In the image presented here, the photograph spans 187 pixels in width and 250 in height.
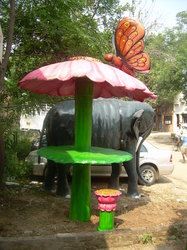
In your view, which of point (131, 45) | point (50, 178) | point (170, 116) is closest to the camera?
point (131, 45)

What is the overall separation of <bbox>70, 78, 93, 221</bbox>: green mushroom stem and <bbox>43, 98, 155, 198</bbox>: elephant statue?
5.26ft

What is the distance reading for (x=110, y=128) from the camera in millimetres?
8320

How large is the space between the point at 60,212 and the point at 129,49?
3.52m

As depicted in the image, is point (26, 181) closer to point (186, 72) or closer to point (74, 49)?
point (74, 49)

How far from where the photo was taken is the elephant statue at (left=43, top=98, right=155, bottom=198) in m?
8.09

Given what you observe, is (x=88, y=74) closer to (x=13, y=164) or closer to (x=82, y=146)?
(x=82, y=146)

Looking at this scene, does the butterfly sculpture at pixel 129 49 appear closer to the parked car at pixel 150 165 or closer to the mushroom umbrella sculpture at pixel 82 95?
the mushroom umbrella sculpture at pixel 82 95

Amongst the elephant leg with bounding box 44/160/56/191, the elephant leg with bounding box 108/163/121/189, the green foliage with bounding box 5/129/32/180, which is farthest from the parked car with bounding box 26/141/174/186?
the elephant leg with bounding box 108/163/121/189

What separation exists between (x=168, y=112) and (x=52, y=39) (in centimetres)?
4536

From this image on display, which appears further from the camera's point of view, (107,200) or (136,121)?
(136,121)

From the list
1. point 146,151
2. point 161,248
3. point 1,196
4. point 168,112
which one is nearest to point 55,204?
point 1,196

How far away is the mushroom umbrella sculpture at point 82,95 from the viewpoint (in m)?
5.47

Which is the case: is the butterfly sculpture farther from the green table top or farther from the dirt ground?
the dirt ground

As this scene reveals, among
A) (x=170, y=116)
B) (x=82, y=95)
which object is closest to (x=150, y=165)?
(x=82, y=95)
